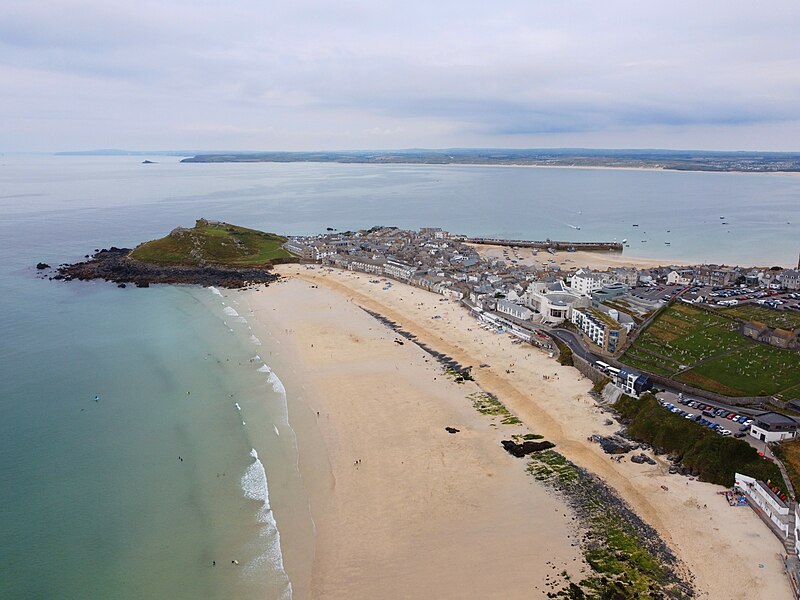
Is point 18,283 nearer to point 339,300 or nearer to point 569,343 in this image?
point 339,300

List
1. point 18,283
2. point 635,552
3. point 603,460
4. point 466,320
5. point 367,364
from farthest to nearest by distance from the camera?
point 18,283 → point 466,320 → point 367,364 → point 603,460 → point 635,552

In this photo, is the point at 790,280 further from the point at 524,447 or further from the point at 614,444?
the point at 524,447

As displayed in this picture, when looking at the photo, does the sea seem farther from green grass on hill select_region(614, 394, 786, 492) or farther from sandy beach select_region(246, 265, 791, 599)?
green grass on hill select_region(614, 394, 786, 492)

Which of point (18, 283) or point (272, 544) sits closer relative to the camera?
point (272, 544)

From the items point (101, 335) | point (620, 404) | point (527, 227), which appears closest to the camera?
point (620, 404)

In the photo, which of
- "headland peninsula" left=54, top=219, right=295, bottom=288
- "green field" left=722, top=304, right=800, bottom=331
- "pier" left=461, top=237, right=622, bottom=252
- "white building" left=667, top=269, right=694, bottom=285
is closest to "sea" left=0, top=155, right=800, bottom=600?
"headland peninsula" left=54, top=219, right=295, bottom=288

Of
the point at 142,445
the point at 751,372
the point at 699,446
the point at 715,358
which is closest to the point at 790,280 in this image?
the point at 715,358

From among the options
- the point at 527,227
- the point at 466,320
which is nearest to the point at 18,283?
the point at 466,320

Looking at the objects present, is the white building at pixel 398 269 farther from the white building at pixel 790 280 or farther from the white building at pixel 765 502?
the white building at pixel 765 502
